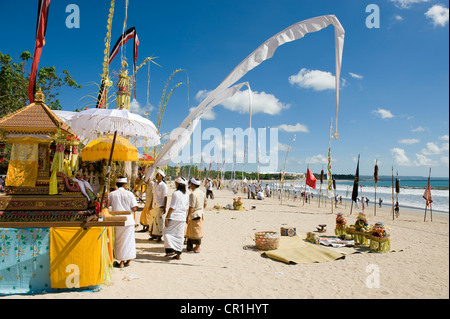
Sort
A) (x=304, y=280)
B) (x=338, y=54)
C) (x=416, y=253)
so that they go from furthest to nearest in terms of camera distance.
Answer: (x=416, y=253), (x=338, y=54), (x=304, y=280)

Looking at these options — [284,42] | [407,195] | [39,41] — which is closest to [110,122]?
[39,41]

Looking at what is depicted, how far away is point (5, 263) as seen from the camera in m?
3.96

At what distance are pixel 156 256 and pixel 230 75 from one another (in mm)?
4414

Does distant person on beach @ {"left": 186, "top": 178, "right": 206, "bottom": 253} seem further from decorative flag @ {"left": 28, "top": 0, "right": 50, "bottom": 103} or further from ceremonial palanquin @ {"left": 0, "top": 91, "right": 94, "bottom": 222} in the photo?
decorative flag @ {"left": 28, "top": 0, "right": 50, "bottom": 103}

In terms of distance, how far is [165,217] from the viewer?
21.5 ft

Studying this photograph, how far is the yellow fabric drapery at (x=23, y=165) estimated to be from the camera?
4.14m

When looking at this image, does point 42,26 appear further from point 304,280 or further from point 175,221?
point 304,280

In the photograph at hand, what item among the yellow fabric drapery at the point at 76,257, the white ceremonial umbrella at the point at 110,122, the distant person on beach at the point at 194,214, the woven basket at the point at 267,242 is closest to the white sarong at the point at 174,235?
the distant person on beach at the point at 194,214

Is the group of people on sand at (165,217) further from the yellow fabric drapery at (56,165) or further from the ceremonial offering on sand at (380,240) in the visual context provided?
the ceremonial offering on sand at (380,240)

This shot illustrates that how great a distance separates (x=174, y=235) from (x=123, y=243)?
1.16 meters

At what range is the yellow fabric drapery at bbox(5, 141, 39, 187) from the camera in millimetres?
4145

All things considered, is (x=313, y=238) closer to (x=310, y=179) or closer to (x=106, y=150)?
(x=106, y=150)
